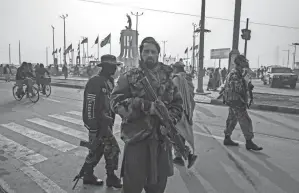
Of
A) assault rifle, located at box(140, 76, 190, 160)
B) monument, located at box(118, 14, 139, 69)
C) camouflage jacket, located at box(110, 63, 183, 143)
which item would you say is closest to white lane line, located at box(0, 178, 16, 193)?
camouflage jacket, located at box(110, 63, 183, 143)

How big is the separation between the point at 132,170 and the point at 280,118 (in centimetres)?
727

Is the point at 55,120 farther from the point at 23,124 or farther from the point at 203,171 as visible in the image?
the point at 203,171

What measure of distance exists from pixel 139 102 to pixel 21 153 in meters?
3.60

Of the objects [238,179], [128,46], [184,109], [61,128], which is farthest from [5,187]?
[128,46]

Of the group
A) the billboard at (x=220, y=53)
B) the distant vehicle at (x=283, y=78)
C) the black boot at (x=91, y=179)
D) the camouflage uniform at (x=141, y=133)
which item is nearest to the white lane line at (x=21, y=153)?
the black boot at (x=91, y=179)

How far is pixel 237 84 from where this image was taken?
4.50 m

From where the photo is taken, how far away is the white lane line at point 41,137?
15.8 feet

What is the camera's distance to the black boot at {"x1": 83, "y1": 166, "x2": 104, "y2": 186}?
3213 millimetres

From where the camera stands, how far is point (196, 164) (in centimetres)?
397

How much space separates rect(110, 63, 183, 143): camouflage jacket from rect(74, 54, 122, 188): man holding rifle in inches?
33.9

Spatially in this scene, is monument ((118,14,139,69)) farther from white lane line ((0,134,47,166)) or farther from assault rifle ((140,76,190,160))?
assault rifle ((140,76,190,160))

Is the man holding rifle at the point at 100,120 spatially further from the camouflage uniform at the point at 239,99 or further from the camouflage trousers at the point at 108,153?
the camouflage uniform at the point at 239,99

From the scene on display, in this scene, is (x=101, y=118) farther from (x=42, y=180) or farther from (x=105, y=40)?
(x=105, y=40)

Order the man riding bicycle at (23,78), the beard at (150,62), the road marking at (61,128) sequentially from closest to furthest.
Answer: the beard at (150,62) < the road marking at (61,128) < the man riding bicycle at (23,78)
